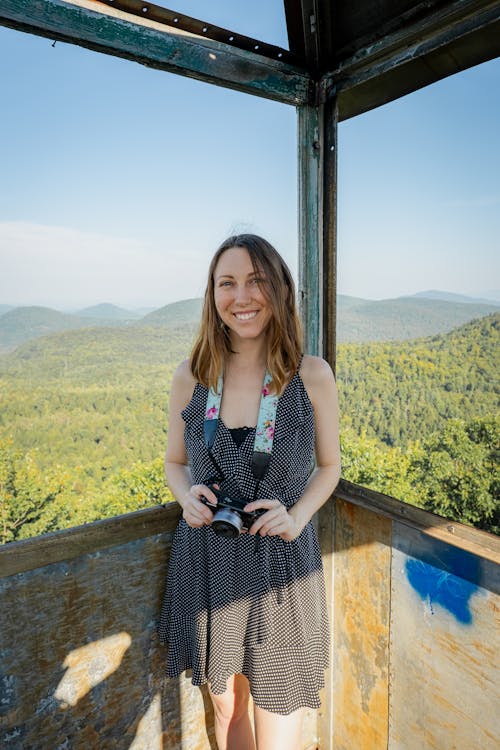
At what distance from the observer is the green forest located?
1778 mm

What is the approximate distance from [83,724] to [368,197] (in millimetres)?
2335

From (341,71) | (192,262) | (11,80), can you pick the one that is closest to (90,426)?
(192,262)

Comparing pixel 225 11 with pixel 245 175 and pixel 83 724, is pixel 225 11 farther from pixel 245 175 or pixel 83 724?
pixel 83 724

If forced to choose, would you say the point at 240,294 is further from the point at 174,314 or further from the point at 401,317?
the point at 401,317

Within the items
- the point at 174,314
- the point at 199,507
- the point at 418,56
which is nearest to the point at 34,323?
the point at 174,314

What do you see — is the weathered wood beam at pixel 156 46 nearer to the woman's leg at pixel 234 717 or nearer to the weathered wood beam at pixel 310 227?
the weathered wood beam at pixel 310 227

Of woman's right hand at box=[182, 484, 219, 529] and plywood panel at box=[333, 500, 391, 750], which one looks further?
plywood panel at box=[333, 500, 391, 750]

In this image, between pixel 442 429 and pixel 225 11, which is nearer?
pixel 225 11

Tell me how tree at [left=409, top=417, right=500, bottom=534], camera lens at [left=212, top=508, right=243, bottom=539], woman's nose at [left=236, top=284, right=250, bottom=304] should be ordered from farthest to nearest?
tree at [left=409, top=417, right=500, bottom=534]
woman's nose at [left=236, top=284, right=250, bottom=304]
camera lens at [left=212, top=508, right=243, bottom=539]

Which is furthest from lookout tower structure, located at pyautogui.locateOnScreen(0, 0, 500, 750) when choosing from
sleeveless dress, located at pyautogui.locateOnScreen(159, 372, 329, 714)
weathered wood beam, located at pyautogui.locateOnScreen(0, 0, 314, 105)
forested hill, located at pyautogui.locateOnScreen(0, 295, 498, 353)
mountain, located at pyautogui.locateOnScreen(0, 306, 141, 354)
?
mountain, located at pyautogui.locateOnScreen(0, 306, 141, 354)

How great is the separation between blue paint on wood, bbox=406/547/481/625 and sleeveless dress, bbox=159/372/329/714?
1.40ft

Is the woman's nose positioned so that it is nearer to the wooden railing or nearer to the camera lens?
the camera lens

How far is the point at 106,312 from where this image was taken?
6.54 feet

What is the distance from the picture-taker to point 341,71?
1938mm
